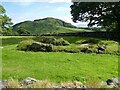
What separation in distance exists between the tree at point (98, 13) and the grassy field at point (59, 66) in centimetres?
2346

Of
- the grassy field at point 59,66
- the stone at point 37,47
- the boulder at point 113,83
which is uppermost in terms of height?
the stone at point 37,47

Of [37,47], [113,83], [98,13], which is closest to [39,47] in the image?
[37,47]

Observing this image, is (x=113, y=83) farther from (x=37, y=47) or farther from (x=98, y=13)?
(x=98, y=13)

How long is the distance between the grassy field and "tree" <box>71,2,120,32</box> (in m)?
23.5

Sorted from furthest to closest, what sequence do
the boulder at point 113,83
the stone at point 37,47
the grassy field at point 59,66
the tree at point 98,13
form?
1. the tree at point 98,13
2. the stone at point 37,47
3. the grassy field at point 59,66
4. the boulder at point 113,83

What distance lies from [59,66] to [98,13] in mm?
31481

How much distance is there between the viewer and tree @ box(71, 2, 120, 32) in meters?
45.8

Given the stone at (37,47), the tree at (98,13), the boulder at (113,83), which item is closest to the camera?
the boulder at (113,83)

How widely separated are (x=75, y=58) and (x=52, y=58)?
5.42 ft

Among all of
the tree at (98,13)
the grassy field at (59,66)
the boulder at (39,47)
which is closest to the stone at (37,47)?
the boulder at (39,47)

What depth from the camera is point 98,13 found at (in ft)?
160

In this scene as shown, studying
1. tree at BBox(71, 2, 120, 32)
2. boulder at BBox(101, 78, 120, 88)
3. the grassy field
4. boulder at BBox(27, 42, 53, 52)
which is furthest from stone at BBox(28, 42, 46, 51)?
tree at BBox(71, 2, 120, 32)

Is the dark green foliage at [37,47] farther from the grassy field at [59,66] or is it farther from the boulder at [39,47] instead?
the grassy field at [59,66]

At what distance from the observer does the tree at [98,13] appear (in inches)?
1802
